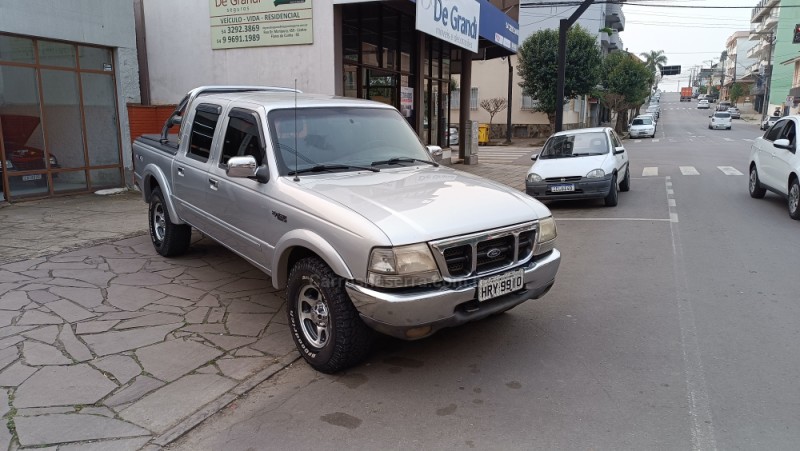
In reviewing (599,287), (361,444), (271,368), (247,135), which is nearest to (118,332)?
(271,368)

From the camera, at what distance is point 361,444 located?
333 centimetres

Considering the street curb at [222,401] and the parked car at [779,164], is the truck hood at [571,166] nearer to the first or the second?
the parked car at [779,164]

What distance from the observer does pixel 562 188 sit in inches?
Result: 425

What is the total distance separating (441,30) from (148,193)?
7652 millimetres

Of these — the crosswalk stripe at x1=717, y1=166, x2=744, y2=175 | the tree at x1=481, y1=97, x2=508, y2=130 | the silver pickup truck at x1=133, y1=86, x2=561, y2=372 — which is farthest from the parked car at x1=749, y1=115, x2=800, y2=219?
the tree at x1=481, y1=97, x2=508, y2=130

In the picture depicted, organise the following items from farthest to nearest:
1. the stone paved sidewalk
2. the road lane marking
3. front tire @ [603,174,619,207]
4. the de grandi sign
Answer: the de grandi sign < front tire @ [603,174,619,207] < the stone paved sidewalk < the road lane marking

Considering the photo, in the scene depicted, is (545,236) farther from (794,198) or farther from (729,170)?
(729,170)

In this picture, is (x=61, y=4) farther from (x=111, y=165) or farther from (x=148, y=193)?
(x=148, y=193)

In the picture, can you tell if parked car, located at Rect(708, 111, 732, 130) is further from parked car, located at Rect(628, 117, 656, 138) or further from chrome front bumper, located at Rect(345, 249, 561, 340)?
chrome front bumper, located at Rect(345, 249, 561, 340)

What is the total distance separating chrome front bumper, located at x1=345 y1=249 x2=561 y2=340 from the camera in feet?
11.9

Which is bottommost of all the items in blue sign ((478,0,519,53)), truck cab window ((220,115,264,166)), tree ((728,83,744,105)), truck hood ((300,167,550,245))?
truck hood ((300,167,550,245))

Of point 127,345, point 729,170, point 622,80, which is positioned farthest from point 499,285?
point 622,80

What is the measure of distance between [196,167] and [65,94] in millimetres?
7118

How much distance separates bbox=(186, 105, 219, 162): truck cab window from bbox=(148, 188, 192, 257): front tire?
1075 mm
